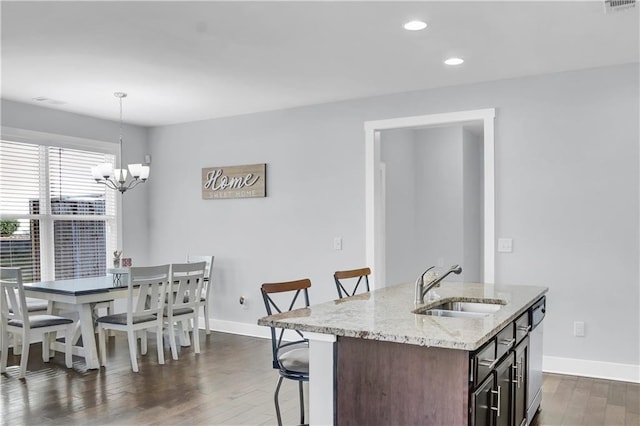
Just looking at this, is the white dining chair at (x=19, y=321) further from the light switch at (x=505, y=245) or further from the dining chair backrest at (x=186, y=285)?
the light switch at (x=505, y=245)

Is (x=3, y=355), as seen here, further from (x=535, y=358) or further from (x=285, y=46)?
(x=535, y=358)

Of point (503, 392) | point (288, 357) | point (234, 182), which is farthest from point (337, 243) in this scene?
point (503, 392)

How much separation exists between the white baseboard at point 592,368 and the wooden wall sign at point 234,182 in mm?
3350

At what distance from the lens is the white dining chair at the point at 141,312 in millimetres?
4543

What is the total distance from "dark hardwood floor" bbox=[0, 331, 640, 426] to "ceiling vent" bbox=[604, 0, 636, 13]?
2.52 m

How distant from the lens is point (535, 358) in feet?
10.6

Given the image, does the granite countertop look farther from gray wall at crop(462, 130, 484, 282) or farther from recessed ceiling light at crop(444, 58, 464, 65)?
gray wall at crop(462, 130, 484, 282)

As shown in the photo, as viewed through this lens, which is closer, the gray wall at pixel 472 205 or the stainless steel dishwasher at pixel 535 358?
the stainless steel dishwasher at pixel 535 358

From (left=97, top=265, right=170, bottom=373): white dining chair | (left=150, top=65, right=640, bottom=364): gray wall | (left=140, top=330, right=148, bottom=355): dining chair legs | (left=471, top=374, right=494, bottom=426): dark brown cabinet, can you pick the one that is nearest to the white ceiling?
(left=150, top=65, right=640, bottom=364): gray wall

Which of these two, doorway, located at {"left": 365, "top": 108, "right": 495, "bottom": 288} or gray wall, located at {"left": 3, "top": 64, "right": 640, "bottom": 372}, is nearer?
gray wall, located at {"left": 3, "top": 64, "right": 640, "bottom": 372}

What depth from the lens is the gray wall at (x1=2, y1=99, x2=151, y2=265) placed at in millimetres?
5508

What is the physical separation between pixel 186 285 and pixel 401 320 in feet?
10.2

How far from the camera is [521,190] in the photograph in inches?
181

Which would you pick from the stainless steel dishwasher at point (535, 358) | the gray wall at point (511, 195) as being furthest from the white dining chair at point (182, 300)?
the stainless steel dishwasher at point (535, 358)
